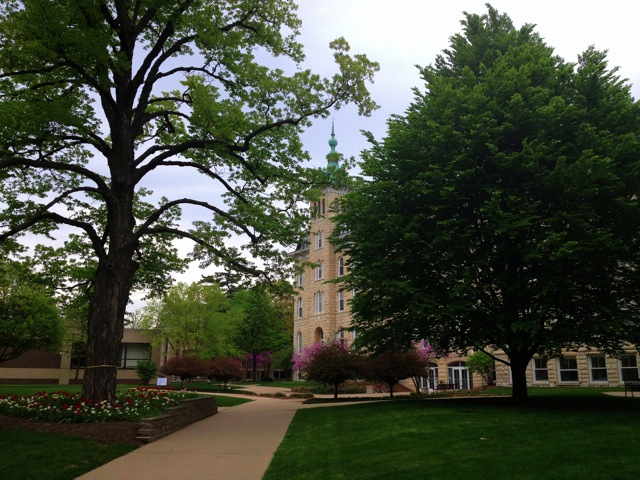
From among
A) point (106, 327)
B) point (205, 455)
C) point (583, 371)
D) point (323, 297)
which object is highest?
point (323, 297)

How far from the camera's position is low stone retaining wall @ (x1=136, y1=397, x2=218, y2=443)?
39.1 feet

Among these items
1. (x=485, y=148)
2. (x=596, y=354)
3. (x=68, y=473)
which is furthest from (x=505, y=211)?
(x=596, y=354)

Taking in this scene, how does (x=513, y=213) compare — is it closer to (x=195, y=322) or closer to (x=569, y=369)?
(x=569, y=369)

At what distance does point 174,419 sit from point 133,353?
42482 mm

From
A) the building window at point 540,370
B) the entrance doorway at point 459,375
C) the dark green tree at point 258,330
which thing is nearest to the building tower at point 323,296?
the dark green tree at point 258,330

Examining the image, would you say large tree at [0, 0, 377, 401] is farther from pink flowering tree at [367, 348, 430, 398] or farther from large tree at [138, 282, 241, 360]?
large tree at [138, 282, 241, 360]

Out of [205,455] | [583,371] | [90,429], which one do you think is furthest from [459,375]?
[90,429]

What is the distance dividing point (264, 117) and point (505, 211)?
8.49 metres

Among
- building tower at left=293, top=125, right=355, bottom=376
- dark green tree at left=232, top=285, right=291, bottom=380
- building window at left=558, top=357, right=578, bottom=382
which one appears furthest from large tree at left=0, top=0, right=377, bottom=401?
dark green tree at left=232, top=285, right=291, bottom=380

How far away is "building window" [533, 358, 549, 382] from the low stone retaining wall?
2145 centimetres

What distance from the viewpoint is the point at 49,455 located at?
9203 millimetres

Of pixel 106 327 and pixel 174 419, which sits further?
pixel 106 327

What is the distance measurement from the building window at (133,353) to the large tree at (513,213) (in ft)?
133

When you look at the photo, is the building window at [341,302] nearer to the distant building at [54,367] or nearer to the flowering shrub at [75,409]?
the distant building at [54,367]
